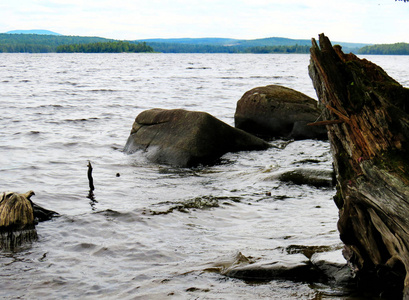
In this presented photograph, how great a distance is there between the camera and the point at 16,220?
6.12m

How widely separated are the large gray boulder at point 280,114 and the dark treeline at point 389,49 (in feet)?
607

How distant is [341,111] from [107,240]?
11.7 feet

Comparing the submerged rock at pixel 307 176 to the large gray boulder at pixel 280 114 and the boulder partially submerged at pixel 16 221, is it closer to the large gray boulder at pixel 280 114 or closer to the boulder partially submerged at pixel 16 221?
the large gray boulder at pixel 280 114

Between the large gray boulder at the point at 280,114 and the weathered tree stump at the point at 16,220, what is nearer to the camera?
the weathered tree stump at the point at 16,220

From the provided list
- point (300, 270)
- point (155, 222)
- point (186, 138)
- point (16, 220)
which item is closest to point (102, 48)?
point (186, 138)

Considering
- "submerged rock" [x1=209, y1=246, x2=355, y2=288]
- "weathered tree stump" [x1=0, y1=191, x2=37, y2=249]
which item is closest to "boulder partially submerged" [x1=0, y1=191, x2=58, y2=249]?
"weathered tree stump" [x1=0, y1=191, x2=37, y2=249]

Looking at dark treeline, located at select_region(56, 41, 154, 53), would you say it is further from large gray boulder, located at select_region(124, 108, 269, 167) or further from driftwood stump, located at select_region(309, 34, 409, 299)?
driftwood stump, located at select_region(309, 34, 409, 299)

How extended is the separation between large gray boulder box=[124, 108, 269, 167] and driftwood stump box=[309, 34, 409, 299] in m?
6.34

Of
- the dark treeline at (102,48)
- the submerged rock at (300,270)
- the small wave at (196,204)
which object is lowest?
the small wave at (196,204)

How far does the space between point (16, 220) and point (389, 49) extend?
199m

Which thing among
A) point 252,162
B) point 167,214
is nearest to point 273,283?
point 167,214

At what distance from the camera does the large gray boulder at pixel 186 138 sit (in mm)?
10672

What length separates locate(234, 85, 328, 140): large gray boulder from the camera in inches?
534

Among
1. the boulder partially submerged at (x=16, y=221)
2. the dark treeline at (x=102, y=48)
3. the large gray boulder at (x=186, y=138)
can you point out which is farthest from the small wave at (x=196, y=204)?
the dark treeline at (x=102, y=48)
